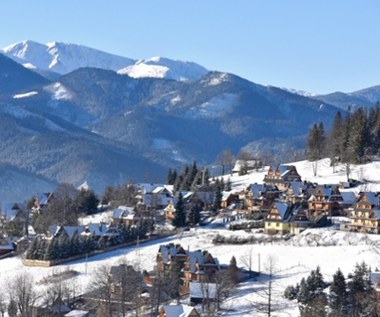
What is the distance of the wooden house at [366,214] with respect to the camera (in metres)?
87.2

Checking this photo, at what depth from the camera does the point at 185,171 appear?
128750 millimetres

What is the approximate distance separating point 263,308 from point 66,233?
36526mm

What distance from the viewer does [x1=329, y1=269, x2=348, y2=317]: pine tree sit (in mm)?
60059

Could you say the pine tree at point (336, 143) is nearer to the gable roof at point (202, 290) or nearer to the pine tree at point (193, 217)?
the pine tree at point (193, 217)

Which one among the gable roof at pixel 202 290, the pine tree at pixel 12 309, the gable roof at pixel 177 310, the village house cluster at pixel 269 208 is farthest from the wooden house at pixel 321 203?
the pine tree at pixel 12 309

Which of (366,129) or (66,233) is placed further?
(366,129)

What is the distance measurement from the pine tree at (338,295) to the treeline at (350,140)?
5393 centimetres

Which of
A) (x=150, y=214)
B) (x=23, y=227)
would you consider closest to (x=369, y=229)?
(x=150, y=214)

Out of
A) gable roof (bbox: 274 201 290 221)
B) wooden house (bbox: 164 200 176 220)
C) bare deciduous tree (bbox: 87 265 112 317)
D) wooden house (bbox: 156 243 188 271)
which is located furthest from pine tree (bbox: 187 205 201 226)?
bare deciduous tree (bbox: 87 265 112 317)

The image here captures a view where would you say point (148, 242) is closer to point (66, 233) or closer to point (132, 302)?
point (66, 233)

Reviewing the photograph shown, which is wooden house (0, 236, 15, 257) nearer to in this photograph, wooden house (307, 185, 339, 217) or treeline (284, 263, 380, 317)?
wooden house (307, 185, 339, 217)

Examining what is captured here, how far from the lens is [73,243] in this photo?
91.8 metres

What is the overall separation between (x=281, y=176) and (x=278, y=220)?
23532mm

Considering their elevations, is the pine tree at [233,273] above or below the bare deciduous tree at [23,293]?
above
